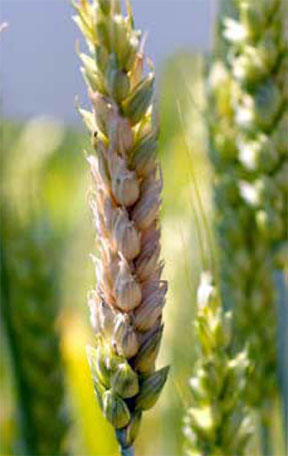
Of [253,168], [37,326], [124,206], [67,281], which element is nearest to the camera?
[124,206]

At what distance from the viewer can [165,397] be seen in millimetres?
1667

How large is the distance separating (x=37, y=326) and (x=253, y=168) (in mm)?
377

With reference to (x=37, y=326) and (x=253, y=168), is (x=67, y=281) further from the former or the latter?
(x=253, y=168)

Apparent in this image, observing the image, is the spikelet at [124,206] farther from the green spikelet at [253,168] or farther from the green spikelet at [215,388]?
the green spikelet at [253,168]

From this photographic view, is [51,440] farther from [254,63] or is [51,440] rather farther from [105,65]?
[105,65]

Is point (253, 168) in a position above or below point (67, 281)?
below

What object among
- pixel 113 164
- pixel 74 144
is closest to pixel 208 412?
pixel 113 164

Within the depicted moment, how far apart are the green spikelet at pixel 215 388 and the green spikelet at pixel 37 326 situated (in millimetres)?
419

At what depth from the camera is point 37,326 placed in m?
1.41

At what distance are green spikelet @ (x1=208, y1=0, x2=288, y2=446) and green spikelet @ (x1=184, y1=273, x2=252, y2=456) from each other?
249 mm

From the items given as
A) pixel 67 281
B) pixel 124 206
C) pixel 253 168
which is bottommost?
pixel 124 206

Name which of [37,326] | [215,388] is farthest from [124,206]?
[37,326]

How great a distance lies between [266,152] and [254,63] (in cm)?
9

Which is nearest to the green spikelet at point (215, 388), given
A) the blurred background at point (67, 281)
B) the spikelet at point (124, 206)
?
the blurred background at point (67, 281)
